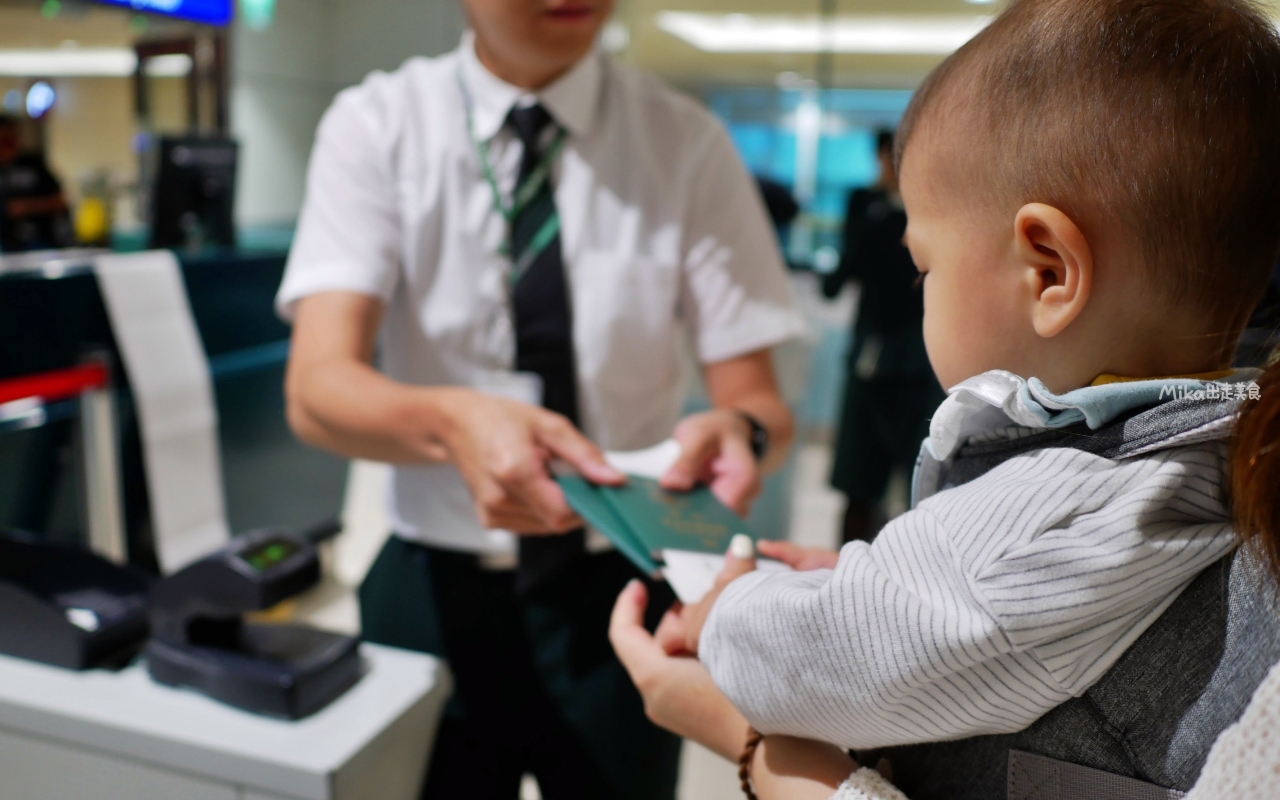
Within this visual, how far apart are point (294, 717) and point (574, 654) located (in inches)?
12.3

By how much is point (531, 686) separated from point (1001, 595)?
0.74 m

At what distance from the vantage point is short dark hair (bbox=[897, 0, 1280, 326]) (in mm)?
426

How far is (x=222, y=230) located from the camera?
9.10ft

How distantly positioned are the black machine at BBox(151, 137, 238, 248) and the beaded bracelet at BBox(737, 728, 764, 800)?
8.26 ft

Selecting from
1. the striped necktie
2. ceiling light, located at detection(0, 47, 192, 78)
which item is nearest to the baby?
the striped necktie

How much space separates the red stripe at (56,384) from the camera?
6.19 feet

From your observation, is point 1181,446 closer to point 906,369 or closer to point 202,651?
point 202,651

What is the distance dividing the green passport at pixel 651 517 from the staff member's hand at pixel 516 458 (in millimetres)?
21

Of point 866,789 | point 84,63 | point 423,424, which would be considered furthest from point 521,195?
point 84,63

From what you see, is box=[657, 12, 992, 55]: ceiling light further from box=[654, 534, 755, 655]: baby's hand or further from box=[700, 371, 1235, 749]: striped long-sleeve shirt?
box=[700, 371, 1235, 749]: striped long-sleeve shirt

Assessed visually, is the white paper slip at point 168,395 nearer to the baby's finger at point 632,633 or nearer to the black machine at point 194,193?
the black machine at point 194,193

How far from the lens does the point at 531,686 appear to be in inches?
41.9

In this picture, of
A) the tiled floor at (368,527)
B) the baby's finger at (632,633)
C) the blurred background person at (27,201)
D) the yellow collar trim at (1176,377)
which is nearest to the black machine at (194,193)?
the blurred background person at (27,201)

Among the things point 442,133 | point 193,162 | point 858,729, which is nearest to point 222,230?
point 193,162
